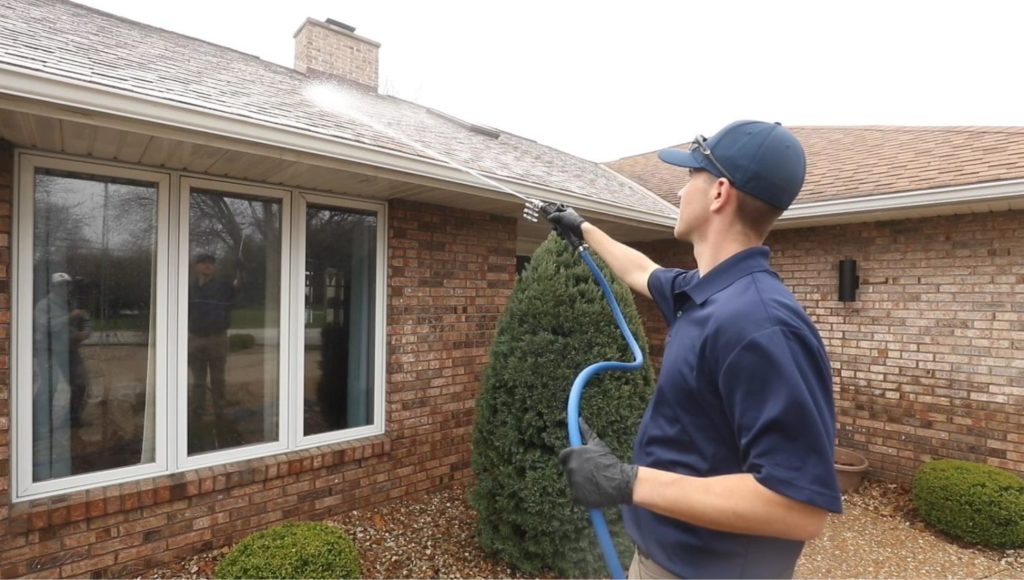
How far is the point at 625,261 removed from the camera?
2193 millimetres

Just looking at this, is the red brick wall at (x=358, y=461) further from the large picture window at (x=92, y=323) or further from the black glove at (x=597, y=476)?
the black glove at (x=597, y=476)

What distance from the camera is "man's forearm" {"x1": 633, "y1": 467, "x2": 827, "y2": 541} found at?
3.50 feet

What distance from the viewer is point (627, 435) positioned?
10.5ft

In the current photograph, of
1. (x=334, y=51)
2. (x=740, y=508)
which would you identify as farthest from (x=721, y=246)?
(x=334, y=51)

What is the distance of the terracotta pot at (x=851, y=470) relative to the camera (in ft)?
Answer: 16.1

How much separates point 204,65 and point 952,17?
8.90 meters

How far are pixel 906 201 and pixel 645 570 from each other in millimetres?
4561

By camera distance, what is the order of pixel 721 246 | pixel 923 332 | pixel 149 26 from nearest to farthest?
pixel 721 246 → pixel 923 332 → pixel 149 26

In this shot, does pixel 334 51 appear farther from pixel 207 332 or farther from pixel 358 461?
pixel 358 461

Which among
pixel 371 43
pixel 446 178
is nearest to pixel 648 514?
pixel 446 178

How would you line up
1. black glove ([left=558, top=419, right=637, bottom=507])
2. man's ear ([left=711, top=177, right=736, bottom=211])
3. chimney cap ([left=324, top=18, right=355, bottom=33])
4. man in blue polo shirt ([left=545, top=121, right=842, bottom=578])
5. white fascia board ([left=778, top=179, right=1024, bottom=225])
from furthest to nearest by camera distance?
1. chimney cap ([left=324, top=18, right=355, bottom=33])
2. white fascia board ([left=778, top=179, right=1024, bottom=225])
3. man's ear ([left=711, top=177, right=736, bottom=211])
4. black glove ([left=558, top=419, right=637, bottom=507])
5. man in blue polo shirt ([left=545, top=121, right=842, bottom=578])

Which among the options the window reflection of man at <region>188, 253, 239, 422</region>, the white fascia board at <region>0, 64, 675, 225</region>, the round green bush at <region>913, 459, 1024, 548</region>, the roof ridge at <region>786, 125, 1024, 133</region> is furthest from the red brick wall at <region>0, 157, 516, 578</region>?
the roof ridge at <region>786, 125, 1024, 133</region>

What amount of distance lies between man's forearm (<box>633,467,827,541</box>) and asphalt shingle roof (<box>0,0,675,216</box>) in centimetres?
277

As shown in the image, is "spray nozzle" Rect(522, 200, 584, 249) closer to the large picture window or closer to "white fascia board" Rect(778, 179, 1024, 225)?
the large picture window
